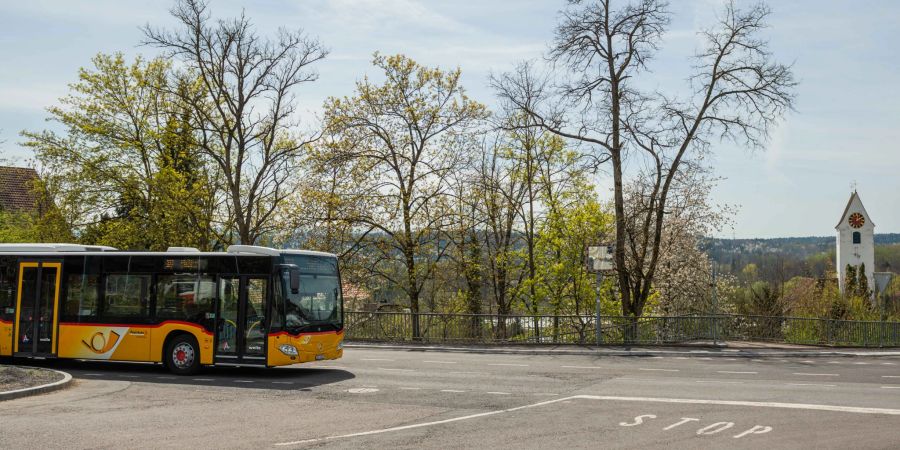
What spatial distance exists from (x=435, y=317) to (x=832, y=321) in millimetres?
13593

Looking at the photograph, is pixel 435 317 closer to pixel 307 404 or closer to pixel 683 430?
pixel 307 404

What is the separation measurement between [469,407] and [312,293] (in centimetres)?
637

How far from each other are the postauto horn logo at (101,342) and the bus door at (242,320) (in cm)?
290

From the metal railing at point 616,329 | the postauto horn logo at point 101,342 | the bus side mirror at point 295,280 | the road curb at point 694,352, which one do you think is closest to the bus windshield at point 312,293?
the bus side mirror at point 295,280

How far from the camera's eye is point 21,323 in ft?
66.9

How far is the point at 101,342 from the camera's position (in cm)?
1967

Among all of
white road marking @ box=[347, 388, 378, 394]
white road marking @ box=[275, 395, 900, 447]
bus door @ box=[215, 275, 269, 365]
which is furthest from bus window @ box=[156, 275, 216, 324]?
white road marking @ box=[275, 395, 900, 447]

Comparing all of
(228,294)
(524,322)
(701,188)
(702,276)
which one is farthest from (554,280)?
(228,294)

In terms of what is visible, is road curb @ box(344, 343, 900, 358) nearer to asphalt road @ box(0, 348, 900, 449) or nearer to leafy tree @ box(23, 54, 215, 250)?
asphalt road @ box(0, 348, 900, 449)

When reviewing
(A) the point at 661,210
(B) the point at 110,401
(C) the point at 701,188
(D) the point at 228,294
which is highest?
(C) the point at 701,188

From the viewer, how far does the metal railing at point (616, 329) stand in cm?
2678

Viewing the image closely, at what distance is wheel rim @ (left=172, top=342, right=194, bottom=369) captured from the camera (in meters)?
18.8

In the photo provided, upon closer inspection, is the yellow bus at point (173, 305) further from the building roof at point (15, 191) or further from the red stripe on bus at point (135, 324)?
the building roof at point (15, 191)

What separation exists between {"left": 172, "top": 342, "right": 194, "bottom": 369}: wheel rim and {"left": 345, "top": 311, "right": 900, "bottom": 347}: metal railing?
437 inches
